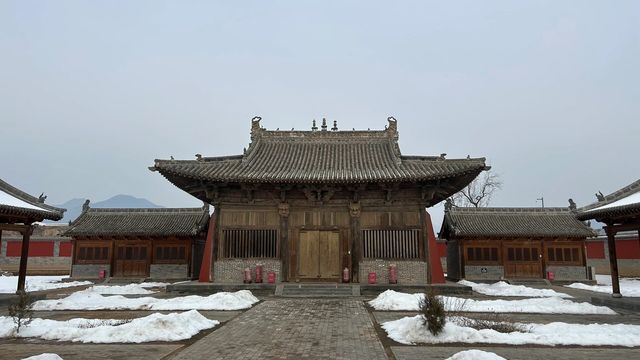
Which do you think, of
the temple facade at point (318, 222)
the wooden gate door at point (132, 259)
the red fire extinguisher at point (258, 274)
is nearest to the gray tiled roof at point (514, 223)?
the temple facade at point (318, 222)

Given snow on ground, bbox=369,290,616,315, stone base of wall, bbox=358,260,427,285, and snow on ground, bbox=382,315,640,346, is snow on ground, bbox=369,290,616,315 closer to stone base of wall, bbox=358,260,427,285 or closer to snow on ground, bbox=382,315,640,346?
snow on ground, bbox=382,315,640,346

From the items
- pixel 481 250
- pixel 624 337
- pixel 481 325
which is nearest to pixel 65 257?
pixel 481 250

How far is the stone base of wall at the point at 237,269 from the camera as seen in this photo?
19.1m

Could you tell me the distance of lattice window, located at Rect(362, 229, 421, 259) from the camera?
19141mm

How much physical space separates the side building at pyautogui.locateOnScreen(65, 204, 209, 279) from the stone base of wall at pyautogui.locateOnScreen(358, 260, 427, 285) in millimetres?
12442

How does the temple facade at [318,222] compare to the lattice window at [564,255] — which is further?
the lattice window at [564,255]

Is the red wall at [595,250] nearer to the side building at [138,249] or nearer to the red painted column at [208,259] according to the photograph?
the side building at [138,249]

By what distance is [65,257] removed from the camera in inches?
1363

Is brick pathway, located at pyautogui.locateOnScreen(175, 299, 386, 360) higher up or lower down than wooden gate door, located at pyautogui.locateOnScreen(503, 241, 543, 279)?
lower down

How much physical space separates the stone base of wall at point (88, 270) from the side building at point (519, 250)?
21799mm

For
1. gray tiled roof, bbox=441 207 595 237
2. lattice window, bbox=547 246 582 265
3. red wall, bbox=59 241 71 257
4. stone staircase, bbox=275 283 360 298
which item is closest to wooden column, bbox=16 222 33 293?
stone staircase, bbox=275 283 360 298

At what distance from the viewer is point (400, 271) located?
1891 cm

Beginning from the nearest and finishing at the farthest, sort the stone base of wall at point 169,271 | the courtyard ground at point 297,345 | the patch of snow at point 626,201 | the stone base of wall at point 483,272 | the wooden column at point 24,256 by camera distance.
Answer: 1. the courtyard ground at point 297,345
2. the patch of snow at point 626,201
3. the wooden column at point 24,256
4. the stone base of wall at point 483,272
5. the stone base of wall at point 169,271

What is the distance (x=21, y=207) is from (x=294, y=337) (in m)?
11.7
